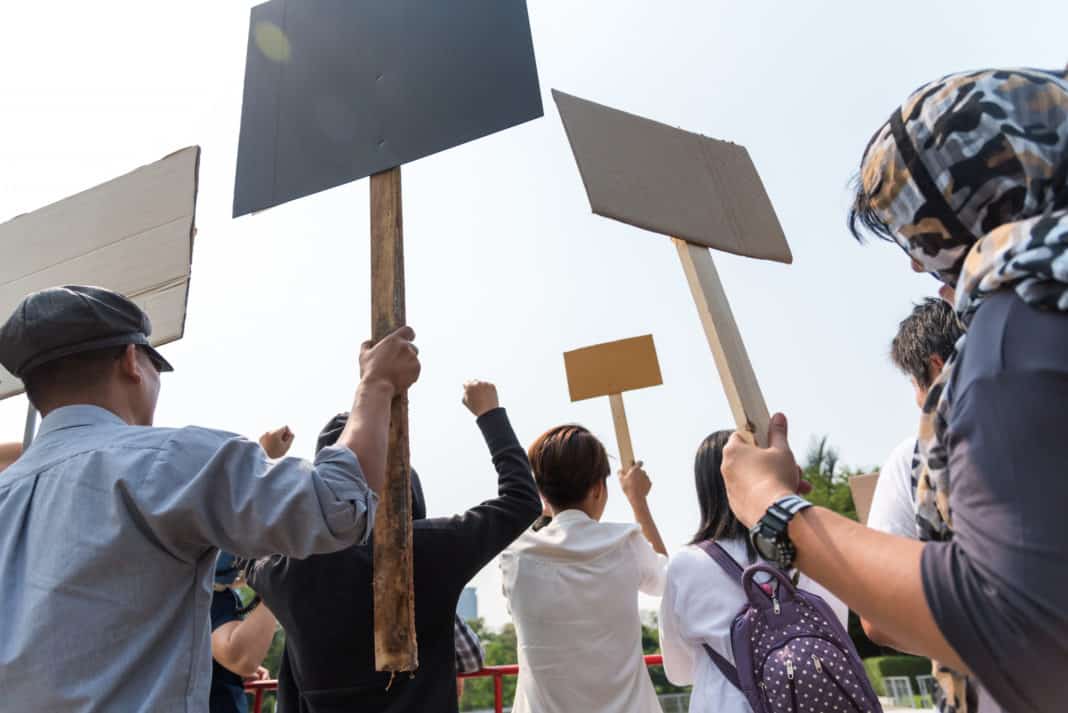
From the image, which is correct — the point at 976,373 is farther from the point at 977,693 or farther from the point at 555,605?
the point at 555,605

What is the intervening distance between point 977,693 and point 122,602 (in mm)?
1478

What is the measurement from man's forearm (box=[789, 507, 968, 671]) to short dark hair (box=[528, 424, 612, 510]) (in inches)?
81.2

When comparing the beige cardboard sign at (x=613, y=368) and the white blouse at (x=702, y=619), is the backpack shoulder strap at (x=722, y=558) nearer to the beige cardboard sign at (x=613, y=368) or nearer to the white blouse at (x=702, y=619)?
the white blouse at (x=702, y=619)

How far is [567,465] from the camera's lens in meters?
3.22

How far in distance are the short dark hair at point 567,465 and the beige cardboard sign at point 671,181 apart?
1262mm

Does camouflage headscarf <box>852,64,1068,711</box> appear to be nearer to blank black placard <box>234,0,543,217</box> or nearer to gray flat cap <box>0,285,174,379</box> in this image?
blank black placard <box>234,0,543,217</box>

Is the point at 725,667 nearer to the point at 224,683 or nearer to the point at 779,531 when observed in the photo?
the point at 779,531

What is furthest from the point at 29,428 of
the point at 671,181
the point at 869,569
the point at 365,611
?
the point at 869,569

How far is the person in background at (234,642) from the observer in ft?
8.25

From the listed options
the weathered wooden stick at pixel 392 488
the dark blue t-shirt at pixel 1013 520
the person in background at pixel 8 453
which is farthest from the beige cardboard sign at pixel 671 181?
the person in background at pixel 8 453

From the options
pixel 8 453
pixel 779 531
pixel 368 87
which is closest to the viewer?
pixel 779 531

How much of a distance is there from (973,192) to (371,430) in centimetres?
125

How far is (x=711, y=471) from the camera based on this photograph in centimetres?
276

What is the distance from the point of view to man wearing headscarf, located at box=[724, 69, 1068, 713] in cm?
88
